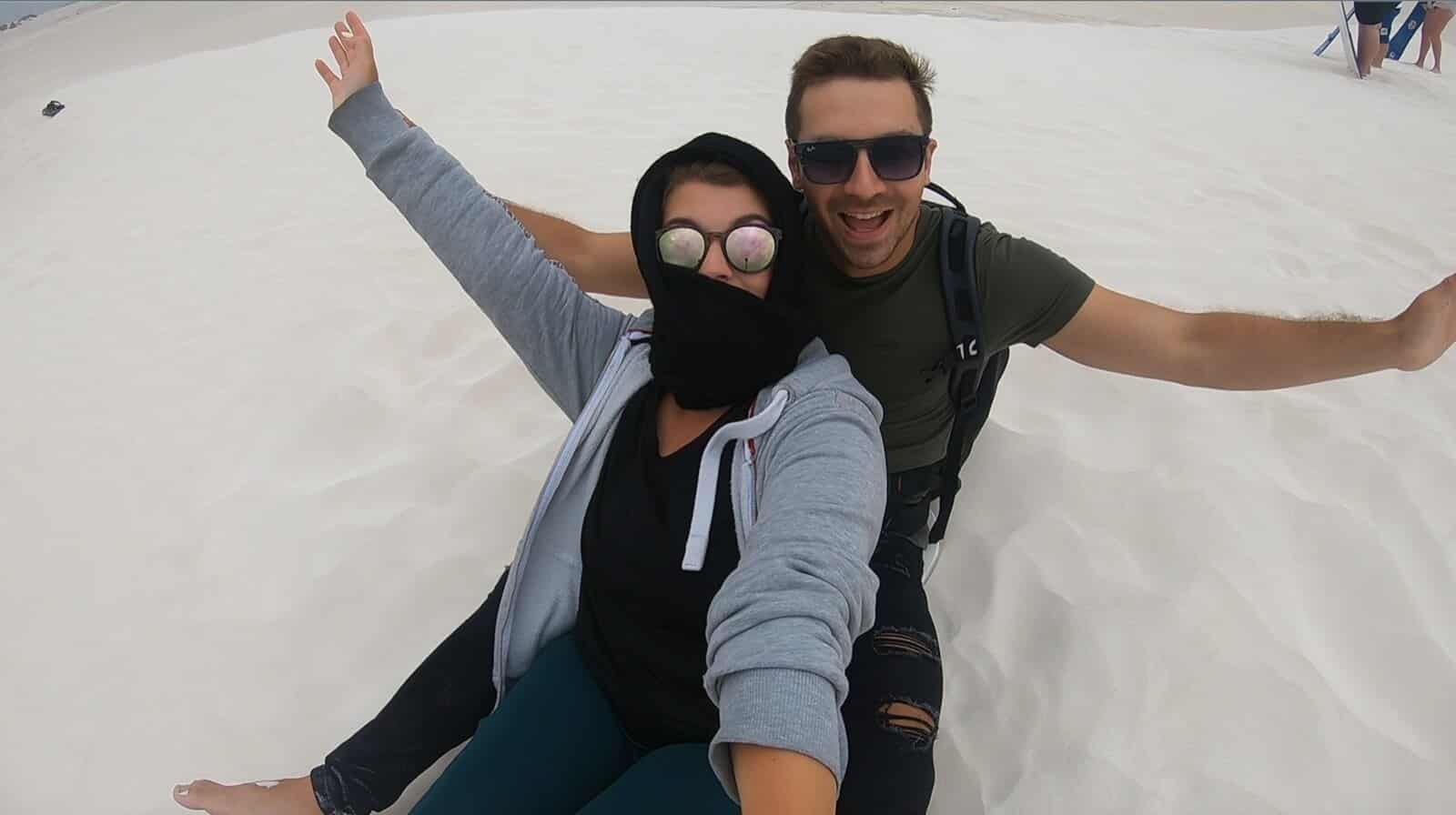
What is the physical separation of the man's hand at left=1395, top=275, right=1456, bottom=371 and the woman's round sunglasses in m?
1.26

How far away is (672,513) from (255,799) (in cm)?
109

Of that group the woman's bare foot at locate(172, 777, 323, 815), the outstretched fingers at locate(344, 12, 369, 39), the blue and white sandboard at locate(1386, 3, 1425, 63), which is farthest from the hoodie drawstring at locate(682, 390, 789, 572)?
the blue and white sandboard at locate(1386, 3, 1425, 63)

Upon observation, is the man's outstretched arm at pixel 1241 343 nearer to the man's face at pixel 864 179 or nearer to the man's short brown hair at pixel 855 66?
the man's face at pixel 864 179

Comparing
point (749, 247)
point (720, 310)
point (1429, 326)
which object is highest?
point (749, 247)

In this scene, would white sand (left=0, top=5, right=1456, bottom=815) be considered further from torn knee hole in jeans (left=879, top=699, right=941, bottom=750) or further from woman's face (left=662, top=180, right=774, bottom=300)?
woman's face (left=662, top=180, right=774, bottom=300)

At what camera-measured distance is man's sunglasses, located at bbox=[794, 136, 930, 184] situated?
1761mm

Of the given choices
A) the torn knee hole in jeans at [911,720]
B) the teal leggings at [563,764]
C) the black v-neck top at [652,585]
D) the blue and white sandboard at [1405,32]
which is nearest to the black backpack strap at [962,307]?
the black v-neck top at [652,585]

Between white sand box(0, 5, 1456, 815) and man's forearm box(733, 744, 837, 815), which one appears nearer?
man's forearm box(733, 744, 837, 815)

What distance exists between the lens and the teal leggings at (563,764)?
147cm

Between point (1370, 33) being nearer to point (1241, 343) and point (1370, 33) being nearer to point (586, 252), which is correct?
point (1241, 343)

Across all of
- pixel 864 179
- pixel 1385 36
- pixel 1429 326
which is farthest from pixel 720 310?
pixel 1385 36

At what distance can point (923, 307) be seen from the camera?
6.21ft

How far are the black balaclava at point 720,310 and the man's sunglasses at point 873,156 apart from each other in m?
0.14

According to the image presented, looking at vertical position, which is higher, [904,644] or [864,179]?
[864,179]
